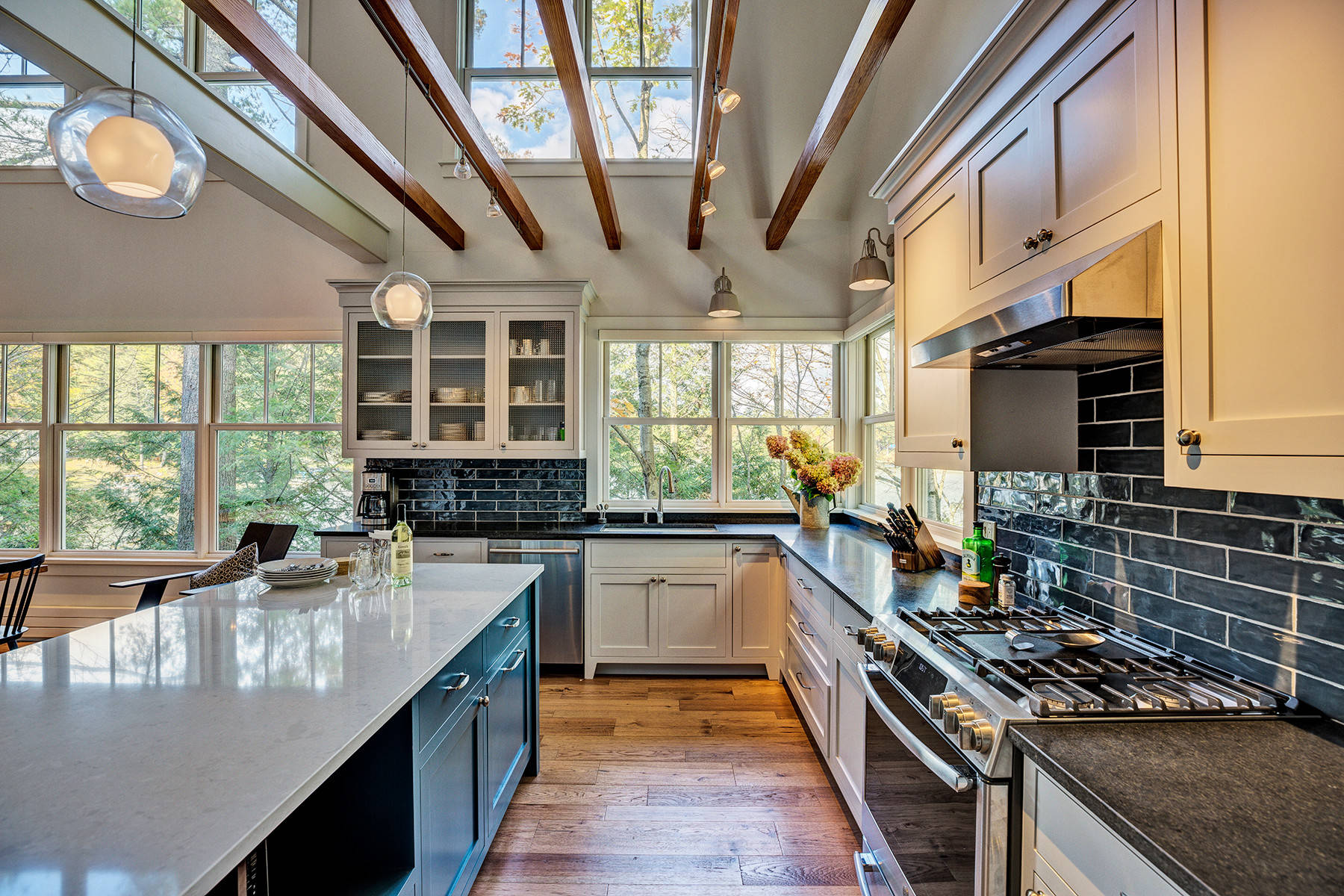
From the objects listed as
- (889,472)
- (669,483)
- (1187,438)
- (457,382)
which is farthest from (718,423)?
(1187,438)

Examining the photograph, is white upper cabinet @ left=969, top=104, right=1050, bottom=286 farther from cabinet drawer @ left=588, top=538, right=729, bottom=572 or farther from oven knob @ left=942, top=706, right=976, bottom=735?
cabinet drawer @ left=588, top=538, right=729, bottom=572

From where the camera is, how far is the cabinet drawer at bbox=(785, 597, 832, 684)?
7.85ft

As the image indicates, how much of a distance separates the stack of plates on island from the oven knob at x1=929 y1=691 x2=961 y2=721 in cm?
204

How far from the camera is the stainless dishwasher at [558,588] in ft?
11.6

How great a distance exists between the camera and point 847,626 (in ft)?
6.82

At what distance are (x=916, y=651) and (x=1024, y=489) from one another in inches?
35.8

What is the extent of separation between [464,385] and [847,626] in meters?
2.81

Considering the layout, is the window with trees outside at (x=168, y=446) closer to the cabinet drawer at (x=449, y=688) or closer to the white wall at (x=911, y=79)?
the cabinet drawer at (x=449, y=688)

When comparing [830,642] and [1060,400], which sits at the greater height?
[1060,400]

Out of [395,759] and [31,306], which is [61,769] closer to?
[395,759]

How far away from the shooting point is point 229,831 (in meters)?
0.77

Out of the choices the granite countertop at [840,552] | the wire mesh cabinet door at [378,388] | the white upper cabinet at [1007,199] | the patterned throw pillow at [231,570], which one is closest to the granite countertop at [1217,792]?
the granite countertop at [840,552]

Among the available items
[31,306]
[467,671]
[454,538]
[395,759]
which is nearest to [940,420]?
[467,671]

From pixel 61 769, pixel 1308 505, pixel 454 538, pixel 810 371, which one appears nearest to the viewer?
pixel 61 769
